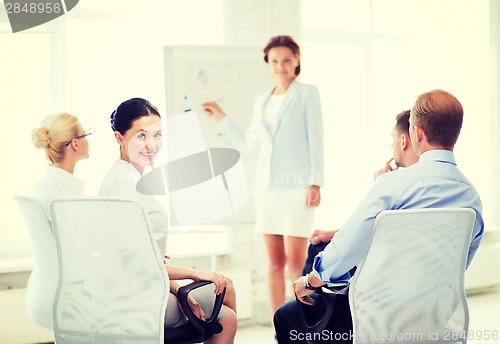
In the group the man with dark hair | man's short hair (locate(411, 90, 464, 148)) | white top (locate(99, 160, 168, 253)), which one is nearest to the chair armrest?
white top (locate(99, 160, 168, 253))

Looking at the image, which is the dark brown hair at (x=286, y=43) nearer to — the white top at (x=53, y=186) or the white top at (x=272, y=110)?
the white top at (x=272, y=110)

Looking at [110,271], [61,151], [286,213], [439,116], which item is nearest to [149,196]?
[110,271]

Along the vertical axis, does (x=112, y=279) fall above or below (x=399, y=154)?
below

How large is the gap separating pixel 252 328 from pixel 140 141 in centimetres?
217

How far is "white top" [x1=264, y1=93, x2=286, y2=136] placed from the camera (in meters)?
4.15

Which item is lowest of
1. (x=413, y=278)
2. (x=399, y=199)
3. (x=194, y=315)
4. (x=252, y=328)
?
(x=252, y=328)

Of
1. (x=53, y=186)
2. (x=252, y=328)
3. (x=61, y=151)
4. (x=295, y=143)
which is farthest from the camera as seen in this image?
(x=252, y=328)

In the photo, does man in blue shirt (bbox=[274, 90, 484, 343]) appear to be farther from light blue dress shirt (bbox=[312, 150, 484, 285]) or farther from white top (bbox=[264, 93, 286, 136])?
white top (bbox=[264, 93, 286, 136])

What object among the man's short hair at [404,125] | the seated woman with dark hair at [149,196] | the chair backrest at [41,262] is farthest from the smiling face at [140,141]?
the man's short hair at [404,125]

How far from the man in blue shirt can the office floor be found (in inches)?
73.9

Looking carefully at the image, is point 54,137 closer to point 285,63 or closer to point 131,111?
point 131,111

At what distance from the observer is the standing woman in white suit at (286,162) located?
409 centimetres

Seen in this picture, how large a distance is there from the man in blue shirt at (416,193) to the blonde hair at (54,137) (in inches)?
49.3

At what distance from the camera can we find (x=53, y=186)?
8.80 ft
